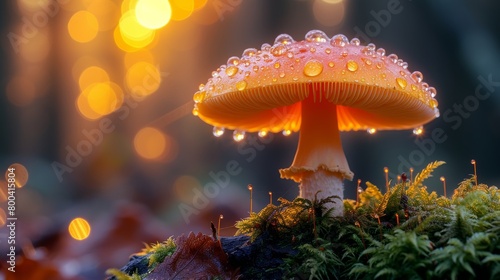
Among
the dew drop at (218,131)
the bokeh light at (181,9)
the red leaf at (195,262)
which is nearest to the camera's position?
the red leaf at (195,262)

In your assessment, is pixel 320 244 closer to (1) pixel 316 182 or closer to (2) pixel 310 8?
(1) pixel 316 182

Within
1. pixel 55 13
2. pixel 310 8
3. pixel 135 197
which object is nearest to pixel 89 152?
pixel 135 197

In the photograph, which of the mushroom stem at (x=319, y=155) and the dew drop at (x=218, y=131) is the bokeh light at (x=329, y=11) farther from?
the mushroom stem at (x=319, y=155)

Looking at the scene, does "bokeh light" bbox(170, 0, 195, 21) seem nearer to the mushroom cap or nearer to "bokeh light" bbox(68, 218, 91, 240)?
"bokeh light" bbox(68, 218, 91, 240)

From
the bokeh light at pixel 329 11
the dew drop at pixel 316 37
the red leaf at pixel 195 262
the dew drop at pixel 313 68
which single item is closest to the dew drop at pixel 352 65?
the dew drop at pixel 313 68

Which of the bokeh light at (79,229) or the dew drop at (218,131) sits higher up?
the bokeh light at (79,229)

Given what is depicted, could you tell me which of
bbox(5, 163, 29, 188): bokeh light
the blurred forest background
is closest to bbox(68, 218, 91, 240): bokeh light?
the blurred forest background
